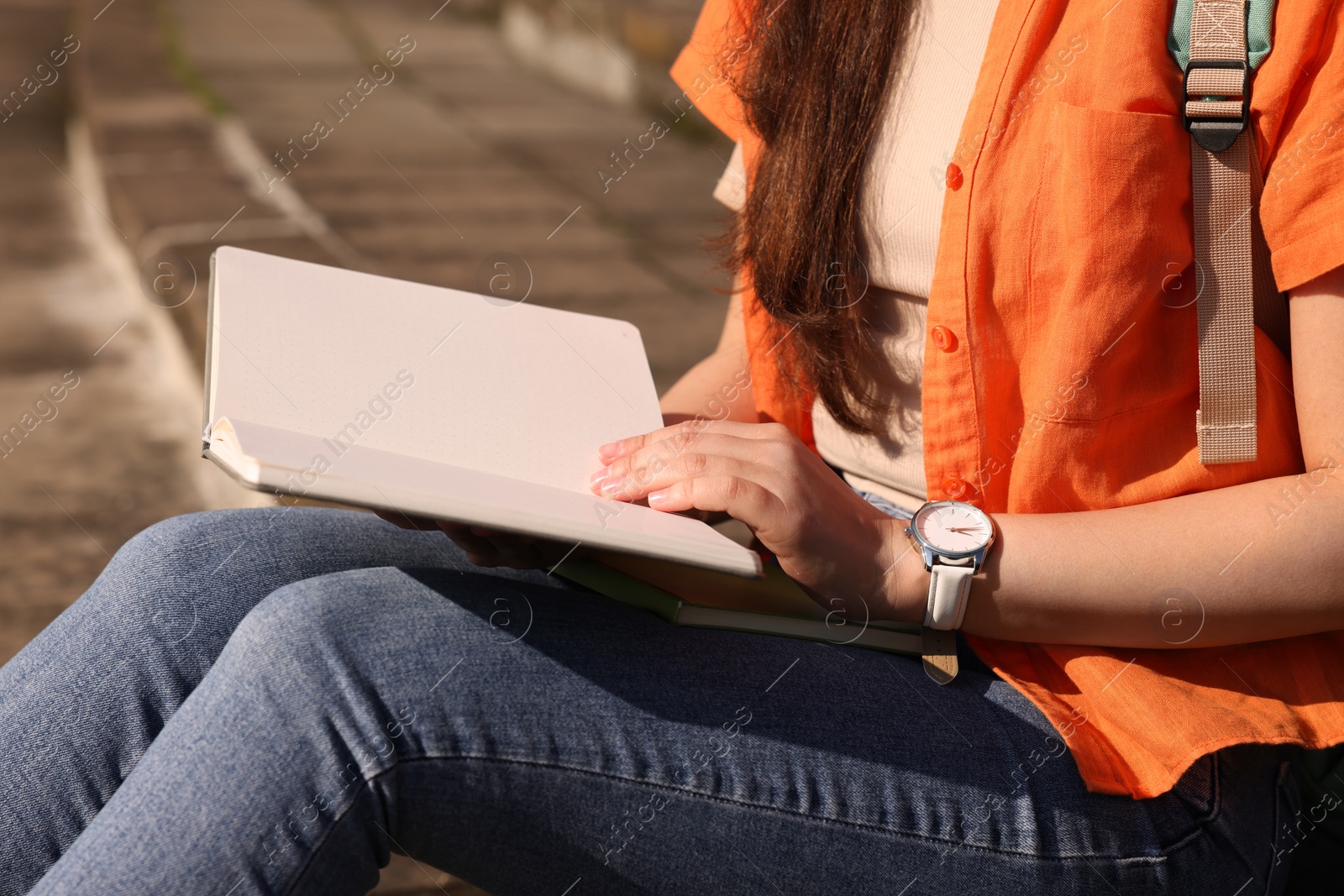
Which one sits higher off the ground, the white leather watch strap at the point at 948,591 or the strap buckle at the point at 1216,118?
the strap buckle at the point at 1216,118

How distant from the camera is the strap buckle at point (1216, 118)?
2.85 feet

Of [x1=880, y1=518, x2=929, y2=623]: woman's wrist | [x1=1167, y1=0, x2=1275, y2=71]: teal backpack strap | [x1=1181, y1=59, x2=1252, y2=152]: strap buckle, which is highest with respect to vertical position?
[x1=1167, y1=0, x2=1275, y2=71]: teal backpack strap

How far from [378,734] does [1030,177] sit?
27.3 inches

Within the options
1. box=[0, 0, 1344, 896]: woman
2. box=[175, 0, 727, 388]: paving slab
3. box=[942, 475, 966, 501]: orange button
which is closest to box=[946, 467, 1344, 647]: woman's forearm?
box=[0, 0, 1344, 896]: woman

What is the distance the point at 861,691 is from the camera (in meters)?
0.90

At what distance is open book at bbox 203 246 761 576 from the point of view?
2.45 ft

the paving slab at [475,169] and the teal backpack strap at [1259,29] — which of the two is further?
the paving slab at [475,169]

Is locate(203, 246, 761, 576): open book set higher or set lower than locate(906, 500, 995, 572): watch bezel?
higher

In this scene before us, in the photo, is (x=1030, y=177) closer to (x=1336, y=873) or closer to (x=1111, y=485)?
(x=1111, y=485)

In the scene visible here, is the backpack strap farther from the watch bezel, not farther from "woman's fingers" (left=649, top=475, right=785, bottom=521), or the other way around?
"woman's fingers" (left=649, top=475, right=785, bottom=521)

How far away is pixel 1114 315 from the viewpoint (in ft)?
3.07

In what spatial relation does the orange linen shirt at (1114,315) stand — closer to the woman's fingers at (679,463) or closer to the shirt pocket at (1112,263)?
the shirt pocket at (1112,263)

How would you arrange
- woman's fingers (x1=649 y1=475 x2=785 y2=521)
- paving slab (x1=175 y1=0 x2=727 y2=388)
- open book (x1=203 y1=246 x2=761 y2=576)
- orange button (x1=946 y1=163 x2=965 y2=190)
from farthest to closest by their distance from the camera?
paving slab (x1=175 y1=0 x2=727 y2=388) → orange button (x1=946 y1=163 x2=965 y2=190) → woman's fingers (x1=649 y1=475 x2=785 y2=521) → open book (x1=203 y1=246 x2=761 y2=576)

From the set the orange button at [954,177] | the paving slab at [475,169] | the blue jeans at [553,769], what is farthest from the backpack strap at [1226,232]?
the paving slab at [475,169]
